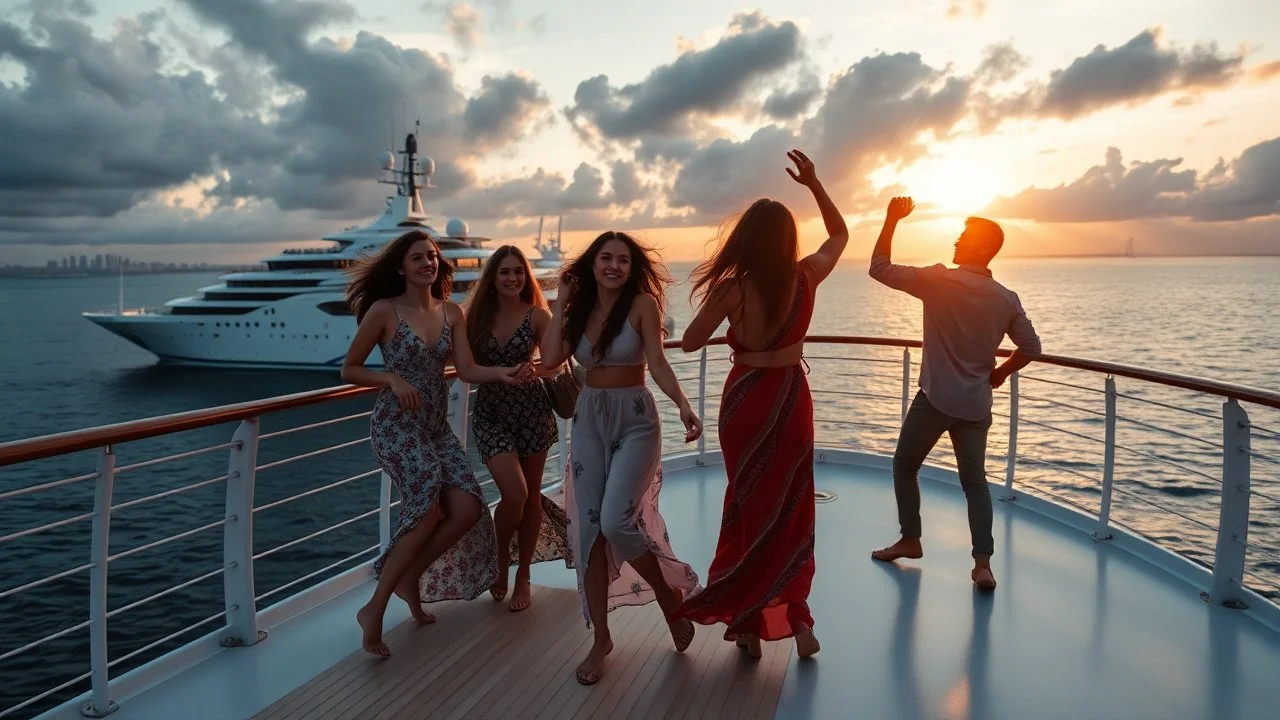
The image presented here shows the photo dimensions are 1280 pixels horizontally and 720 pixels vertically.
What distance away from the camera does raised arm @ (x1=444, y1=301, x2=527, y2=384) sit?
2621 millimetres

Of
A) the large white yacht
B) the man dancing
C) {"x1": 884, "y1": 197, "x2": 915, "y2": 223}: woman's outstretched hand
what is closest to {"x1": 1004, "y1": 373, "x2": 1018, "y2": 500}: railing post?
the man dancing

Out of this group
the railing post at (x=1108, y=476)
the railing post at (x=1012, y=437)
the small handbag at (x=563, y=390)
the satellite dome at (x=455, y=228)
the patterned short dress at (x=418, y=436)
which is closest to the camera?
the patterned short dress at (x=418, y=436)

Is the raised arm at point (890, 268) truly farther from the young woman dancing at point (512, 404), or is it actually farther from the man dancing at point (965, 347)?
the young woman dancing at point (512, 404)

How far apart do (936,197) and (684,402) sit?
353 cm

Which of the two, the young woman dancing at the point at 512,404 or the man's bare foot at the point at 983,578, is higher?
the young woman dancing at the point at 512,404

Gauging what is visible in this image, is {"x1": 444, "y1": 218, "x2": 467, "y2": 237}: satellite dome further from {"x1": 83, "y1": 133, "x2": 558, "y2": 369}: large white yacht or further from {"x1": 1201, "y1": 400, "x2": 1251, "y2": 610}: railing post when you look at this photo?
{"x1": 1201, "y1": 400, "x2": 1251, "y2": 610}: railing post

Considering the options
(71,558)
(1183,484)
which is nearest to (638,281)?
(71,558)

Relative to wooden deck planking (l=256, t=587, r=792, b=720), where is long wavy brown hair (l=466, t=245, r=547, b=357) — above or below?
above

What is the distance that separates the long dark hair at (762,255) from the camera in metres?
2.32

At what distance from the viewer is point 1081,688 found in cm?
235

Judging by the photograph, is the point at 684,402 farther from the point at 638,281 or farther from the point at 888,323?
the point at 888,323

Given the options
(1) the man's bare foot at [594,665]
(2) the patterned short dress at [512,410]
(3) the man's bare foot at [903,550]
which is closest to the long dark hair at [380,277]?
(2) the patterned short dress at [512,410]

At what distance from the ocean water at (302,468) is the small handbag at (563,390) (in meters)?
1.12

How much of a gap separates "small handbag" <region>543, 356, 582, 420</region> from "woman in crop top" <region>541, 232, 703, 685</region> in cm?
45
